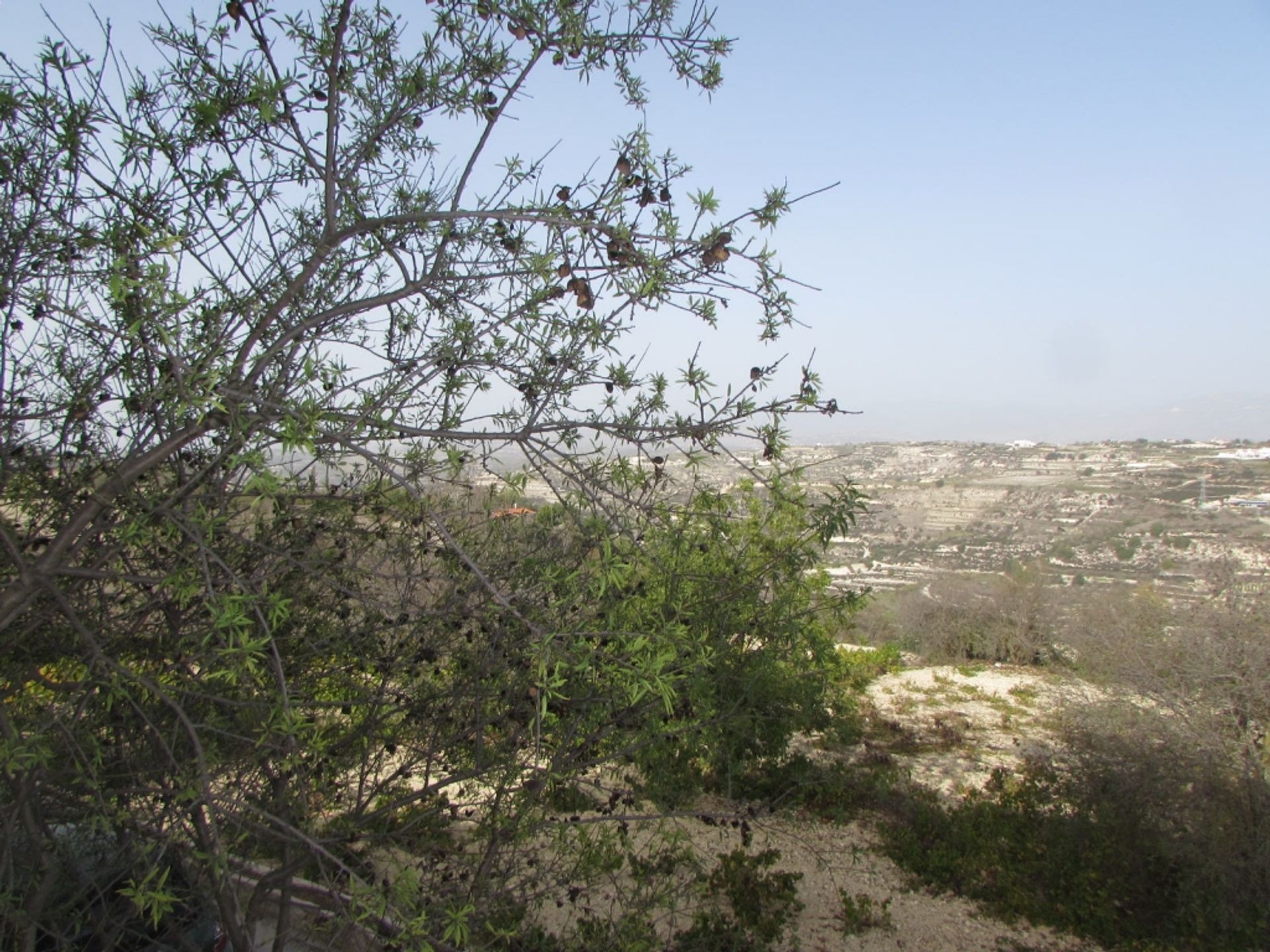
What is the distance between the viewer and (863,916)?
5.48m

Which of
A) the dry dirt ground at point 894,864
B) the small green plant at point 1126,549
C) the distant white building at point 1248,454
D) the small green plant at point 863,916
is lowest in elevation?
the dry dirt ground at point 894,864

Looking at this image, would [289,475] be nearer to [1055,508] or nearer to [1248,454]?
[1055,508]

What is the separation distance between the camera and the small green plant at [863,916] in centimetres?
536

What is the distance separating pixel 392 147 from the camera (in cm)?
239

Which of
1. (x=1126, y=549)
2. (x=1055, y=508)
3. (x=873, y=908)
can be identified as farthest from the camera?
(x=1055, y=508)

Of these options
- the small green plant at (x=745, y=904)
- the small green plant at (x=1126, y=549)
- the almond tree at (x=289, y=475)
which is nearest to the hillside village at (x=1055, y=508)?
the small green plant at (x=1126, y=549)

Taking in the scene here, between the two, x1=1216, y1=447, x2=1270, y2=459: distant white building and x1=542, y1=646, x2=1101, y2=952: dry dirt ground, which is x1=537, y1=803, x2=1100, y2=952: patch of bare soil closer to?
x1=542, y1=646, x2=1101, y2=952: dry dirt ground

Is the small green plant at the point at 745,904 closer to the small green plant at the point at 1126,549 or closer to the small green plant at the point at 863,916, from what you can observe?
the small green plant at the point at 863,916

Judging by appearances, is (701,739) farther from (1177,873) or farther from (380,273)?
(1177,873)

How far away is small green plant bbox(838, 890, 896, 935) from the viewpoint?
5363mm

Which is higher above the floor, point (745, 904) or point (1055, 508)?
point (1055, 508)

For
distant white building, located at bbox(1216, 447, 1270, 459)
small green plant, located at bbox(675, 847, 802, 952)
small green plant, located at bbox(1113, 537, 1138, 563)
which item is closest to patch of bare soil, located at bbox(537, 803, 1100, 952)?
small green plant, located at bbox(675, 847, 802, 952)

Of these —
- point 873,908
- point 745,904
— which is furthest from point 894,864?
point 745,904

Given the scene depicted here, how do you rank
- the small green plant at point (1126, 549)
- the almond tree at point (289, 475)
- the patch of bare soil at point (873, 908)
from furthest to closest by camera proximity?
the small green plant at point (1126, 549), the patch of bare soil at point (873, 908), the almond tree at point (289, 475)
